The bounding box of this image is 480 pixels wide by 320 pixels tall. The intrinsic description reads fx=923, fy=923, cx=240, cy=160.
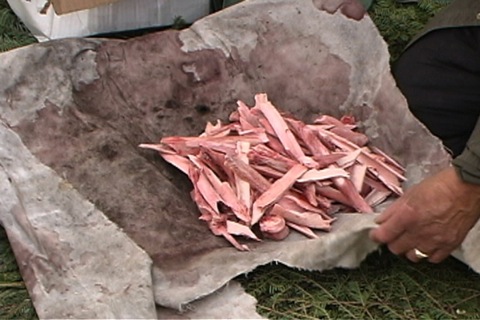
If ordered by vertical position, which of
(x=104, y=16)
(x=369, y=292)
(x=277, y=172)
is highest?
(x=104, y=16)

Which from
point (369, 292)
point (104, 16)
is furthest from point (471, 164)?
point (104, 16)

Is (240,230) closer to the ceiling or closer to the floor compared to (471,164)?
closer to the floor

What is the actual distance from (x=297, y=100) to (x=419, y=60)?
31 centimetres

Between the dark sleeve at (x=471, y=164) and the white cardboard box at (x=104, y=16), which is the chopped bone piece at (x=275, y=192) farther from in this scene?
the white cardboard box at (x=104, y=16)

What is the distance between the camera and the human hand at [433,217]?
169cm

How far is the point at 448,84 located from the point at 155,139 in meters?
0.71

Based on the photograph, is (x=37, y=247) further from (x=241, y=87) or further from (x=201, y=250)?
(x=241, y=87)

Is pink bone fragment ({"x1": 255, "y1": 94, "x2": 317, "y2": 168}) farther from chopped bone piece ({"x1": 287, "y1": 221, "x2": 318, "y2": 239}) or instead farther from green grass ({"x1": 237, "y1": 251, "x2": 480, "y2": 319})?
green grass ({"x1": 237, "y1": 251, "x2": 480, "y2": 319})

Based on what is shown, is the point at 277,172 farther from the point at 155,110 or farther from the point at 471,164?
the point at 471,164

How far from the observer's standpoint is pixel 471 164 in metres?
1.65

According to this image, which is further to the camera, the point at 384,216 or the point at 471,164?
the point at 384,216

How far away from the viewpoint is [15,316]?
181cm

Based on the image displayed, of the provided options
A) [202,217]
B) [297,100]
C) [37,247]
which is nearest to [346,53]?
[297,100]

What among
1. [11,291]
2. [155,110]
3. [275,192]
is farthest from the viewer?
[155,110]
